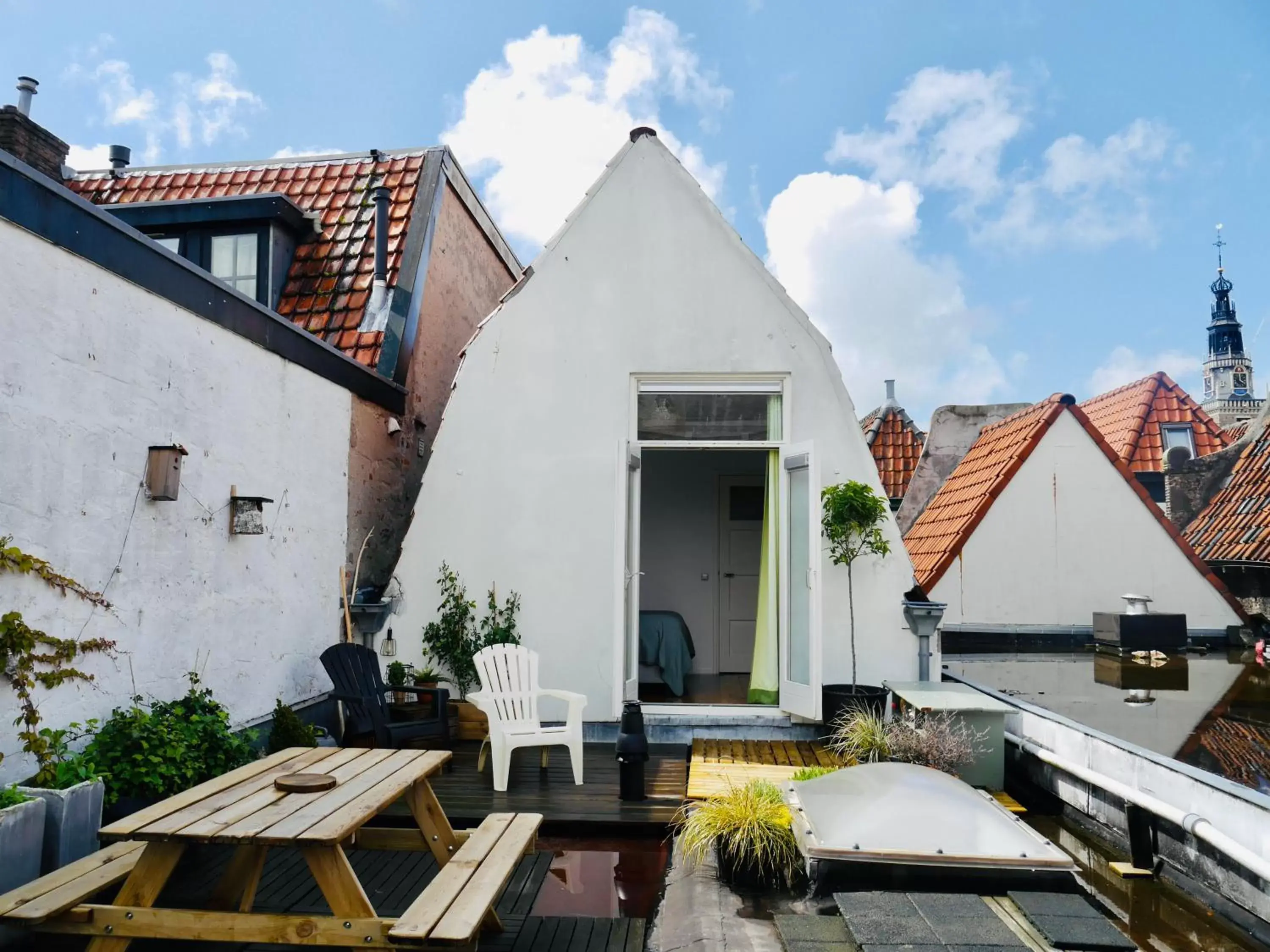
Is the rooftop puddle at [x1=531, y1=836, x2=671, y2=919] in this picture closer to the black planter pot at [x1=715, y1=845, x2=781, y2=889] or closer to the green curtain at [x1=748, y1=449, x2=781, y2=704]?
Result: the black planter pot at [x1=715, y1=845, x2=781, y2=889]

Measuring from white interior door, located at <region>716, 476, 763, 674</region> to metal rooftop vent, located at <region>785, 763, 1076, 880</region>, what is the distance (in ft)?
19.4

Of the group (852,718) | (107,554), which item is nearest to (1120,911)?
(852,718)

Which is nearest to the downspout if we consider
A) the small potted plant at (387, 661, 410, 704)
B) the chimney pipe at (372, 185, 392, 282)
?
the small potted plant at (387, 661, 410, 704)

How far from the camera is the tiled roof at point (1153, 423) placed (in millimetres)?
14883

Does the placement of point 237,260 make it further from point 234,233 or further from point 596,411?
point 596,411

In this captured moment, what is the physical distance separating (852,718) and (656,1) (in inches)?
224

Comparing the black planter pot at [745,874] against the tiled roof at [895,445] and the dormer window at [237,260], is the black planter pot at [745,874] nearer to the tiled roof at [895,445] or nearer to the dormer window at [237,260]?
the dormer window at [237,260]

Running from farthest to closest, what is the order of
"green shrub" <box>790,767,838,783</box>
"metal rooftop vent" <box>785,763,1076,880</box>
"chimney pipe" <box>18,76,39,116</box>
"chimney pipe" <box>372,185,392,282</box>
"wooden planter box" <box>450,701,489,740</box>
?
"chimney pipe" <box>18,76,39,116</box>, "chimney pipe" <box>372,185,392,282</box>, "wooden planter box" <box>450,701,489,740</box>, "green shrub" <box>790,767,838,783</box>, "metal rooftop vent" <box>785,763,1076,880</box>

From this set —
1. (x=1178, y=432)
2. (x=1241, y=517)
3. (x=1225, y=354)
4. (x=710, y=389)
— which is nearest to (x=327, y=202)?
(x=710, y=389)

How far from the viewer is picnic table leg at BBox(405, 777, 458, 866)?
11.9ft

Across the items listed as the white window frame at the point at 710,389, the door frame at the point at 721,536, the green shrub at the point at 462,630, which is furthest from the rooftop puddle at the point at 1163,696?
the green shrub at the point at 462,630

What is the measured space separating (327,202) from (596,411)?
13.8ft

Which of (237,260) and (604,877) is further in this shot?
(237,260)

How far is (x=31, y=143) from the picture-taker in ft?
30.1
